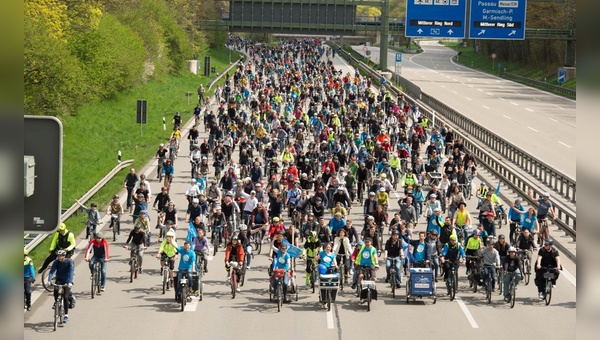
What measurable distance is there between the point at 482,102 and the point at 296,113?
34235mm

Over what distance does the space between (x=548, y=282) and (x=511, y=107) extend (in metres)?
58.0

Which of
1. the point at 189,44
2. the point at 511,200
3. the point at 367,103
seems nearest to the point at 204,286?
the point at 511,200

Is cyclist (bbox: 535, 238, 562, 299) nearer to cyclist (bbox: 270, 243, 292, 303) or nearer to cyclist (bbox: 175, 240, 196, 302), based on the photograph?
cyclist (bbox: 270, 243, 292, 303)

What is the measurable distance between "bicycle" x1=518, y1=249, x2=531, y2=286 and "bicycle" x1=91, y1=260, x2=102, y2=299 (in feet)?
27.3

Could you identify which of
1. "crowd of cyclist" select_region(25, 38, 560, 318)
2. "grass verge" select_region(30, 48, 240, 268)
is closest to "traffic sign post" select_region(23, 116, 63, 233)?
"crowd of cyclist" select_region(25, 38, 560, 318)

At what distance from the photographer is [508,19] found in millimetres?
65438

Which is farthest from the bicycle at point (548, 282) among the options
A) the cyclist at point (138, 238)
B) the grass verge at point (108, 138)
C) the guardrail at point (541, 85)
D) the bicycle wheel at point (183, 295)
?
the guardrail at point (541, 85)

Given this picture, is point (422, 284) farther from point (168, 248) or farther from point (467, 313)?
point (168, 248)

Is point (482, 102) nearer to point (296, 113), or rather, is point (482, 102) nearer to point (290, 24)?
point (290, 24)

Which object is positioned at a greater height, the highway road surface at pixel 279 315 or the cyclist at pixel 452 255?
the cyclist at pixel 452 255

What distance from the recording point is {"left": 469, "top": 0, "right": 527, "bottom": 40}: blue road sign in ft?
213

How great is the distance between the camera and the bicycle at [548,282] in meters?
20.1

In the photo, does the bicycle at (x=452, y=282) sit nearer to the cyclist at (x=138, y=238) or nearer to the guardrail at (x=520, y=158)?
the cyclist at (x=138, y=238)

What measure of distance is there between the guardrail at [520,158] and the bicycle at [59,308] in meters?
14.4
